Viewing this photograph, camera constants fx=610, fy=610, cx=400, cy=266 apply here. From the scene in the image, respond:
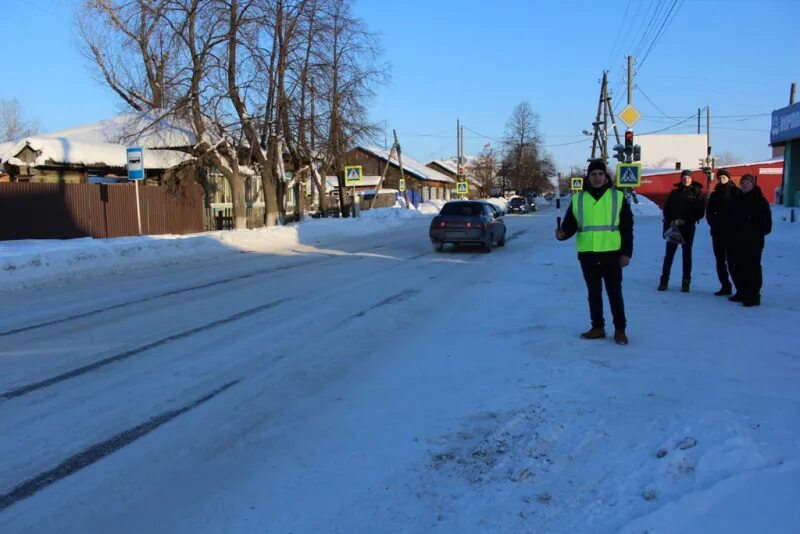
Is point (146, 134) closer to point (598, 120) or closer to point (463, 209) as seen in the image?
point (463, 209)

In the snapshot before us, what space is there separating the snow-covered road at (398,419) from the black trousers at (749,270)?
0.30m

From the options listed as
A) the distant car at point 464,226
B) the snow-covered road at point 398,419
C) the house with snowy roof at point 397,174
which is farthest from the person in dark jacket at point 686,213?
the house with snowy roof at point 397,174

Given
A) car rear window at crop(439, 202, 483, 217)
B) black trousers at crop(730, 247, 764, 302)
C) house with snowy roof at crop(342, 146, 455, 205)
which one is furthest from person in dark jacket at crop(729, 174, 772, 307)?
house with snowy roof at crop(342, 146, 455, 205)

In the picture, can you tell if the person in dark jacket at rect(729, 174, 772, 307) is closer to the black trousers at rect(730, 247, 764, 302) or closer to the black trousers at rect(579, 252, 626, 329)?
the black trousers at rect(730, 247, 764, 302)

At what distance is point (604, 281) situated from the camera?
6.54 metres

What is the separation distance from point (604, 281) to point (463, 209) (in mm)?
11228

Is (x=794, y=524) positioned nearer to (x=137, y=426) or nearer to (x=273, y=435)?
(x=273, y=435)

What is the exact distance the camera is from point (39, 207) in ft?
59.8

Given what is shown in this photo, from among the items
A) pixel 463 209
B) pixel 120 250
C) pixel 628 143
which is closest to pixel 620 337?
pixel 463 209

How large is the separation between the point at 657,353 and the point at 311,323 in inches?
161

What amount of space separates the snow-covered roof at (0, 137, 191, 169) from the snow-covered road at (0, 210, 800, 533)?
13833 mm

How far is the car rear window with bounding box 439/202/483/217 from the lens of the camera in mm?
17469

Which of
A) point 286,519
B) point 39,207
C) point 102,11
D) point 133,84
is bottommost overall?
point 286,519

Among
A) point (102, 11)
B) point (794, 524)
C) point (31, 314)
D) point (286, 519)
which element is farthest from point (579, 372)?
point (102, 11)
